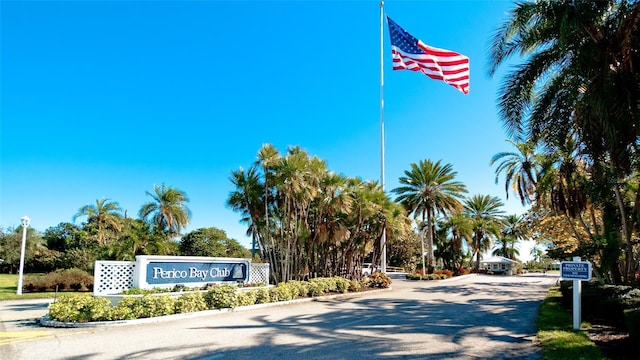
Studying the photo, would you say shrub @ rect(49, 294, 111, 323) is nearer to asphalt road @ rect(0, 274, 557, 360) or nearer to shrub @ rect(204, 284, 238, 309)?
asphalt road @ rect(0, 274, 557, 360)

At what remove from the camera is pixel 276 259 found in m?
22.6

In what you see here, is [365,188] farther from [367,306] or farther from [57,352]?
[57,352]

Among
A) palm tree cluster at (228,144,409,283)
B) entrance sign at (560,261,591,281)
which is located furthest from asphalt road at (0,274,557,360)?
palm tree cluster at (228,144,409,283)

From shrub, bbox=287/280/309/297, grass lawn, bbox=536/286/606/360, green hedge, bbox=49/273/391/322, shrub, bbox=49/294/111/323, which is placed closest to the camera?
grass lawn, bbox=536/286/606/360

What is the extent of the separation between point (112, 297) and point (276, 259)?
34.7 feet

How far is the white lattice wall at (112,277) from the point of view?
13257 mm

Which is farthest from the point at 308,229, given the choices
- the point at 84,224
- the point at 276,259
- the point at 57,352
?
the point at 84,224

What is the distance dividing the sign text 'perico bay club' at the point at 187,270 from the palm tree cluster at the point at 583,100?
39.2 feet

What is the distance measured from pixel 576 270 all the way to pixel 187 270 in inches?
495

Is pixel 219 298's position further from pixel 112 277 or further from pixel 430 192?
pixel 430 192

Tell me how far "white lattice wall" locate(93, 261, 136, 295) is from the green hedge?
127 cm

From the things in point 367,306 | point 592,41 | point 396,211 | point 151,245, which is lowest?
point 367,306

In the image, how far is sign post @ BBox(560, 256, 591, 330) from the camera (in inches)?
412

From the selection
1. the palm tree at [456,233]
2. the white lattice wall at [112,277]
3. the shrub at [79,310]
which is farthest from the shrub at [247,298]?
the palm tree at [456,233]
